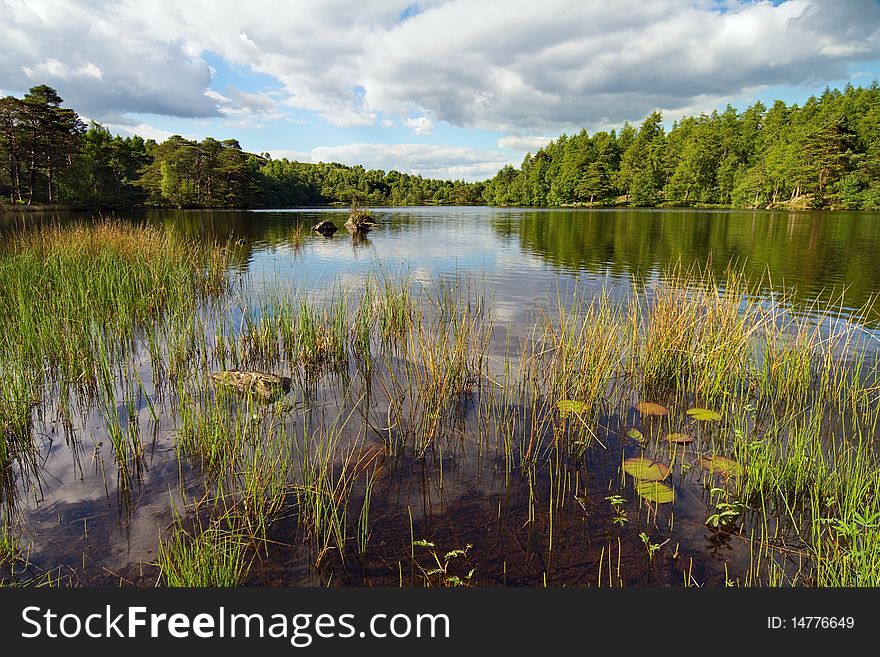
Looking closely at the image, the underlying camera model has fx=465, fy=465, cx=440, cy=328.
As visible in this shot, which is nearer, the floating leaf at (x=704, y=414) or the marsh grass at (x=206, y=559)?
the marsh grass at (x=206, y=559)

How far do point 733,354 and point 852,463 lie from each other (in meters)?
1.91

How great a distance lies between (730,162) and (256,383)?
8063 centimetres

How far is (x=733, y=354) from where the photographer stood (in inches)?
235

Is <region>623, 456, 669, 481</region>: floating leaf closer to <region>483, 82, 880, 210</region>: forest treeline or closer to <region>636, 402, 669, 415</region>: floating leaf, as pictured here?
<region>636, 402, 669, 415</region>: floating leaf

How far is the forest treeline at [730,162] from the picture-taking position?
52.9m

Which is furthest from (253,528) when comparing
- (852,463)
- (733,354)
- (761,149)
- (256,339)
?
(761,149)

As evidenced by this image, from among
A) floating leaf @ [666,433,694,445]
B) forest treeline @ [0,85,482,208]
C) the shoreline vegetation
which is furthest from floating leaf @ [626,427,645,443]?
forest treeline @ [0,85,482,208]

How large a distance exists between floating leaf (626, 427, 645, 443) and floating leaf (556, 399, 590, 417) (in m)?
0.50

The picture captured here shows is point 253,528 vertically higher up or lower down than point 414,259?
lower down

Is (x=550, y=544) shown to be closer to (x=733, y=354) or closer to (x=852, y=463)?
(x=852, y=463)

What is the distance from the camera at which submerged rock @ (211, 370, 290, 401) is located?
5758 mm

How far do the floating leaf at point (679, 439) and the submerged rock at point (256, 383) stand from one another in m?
4.56

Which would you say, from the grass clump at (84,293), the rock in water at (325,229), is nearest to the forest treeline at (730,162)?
the rock in water at (325,229)

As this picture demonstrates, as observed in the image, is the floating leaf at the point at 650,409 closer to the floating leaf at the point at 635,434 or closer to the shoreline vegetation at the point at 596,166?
the floating leaf at the point at 635,434
